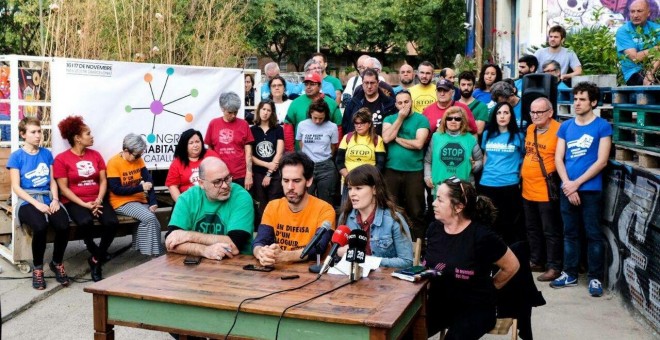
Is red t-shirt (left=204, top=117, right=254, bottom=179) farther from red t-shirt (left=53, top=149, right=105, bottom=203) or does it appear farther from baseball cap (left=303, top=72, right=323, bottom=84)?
red t-shirt (left=53, top=149, right=105, bottom=203)

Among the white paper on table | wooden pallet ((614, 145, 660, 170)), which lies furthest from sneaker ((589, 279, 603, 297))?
the white paper on table

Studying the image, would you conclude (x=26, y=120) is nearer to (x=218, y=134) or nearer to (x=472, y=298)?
(x=218, y=134)

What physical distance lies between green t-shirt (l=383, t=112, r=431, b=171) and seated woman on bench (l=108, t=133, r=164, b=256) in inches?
105

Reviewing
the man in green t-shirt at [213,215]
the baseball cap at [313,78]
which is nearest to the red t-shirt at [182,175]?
the baseball cap at [313,78]

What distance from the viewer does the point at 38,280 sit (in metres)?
7.68

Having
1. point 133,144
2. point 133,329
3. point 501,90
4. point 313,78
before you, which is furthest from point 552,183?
point 133,144

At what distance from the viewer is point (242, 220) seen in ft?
18.0

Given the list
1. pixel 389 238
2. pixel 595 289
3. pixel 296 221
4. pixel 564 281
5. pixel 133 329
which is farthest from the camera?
pixel 564 281

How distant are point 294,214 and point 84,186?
144 inches

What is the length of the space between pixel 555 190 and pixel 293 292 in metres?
4.21

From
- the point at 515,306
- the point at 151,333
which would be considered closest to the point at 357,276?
the point at 515,306

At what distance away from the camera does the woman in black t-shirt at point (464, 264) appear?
4.72 meters

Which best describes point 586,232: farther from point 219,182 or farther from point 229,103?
point 229,103

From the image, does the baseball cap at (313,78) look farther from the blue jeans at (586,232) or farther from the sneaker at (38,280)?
the sneaker at (38,280)
